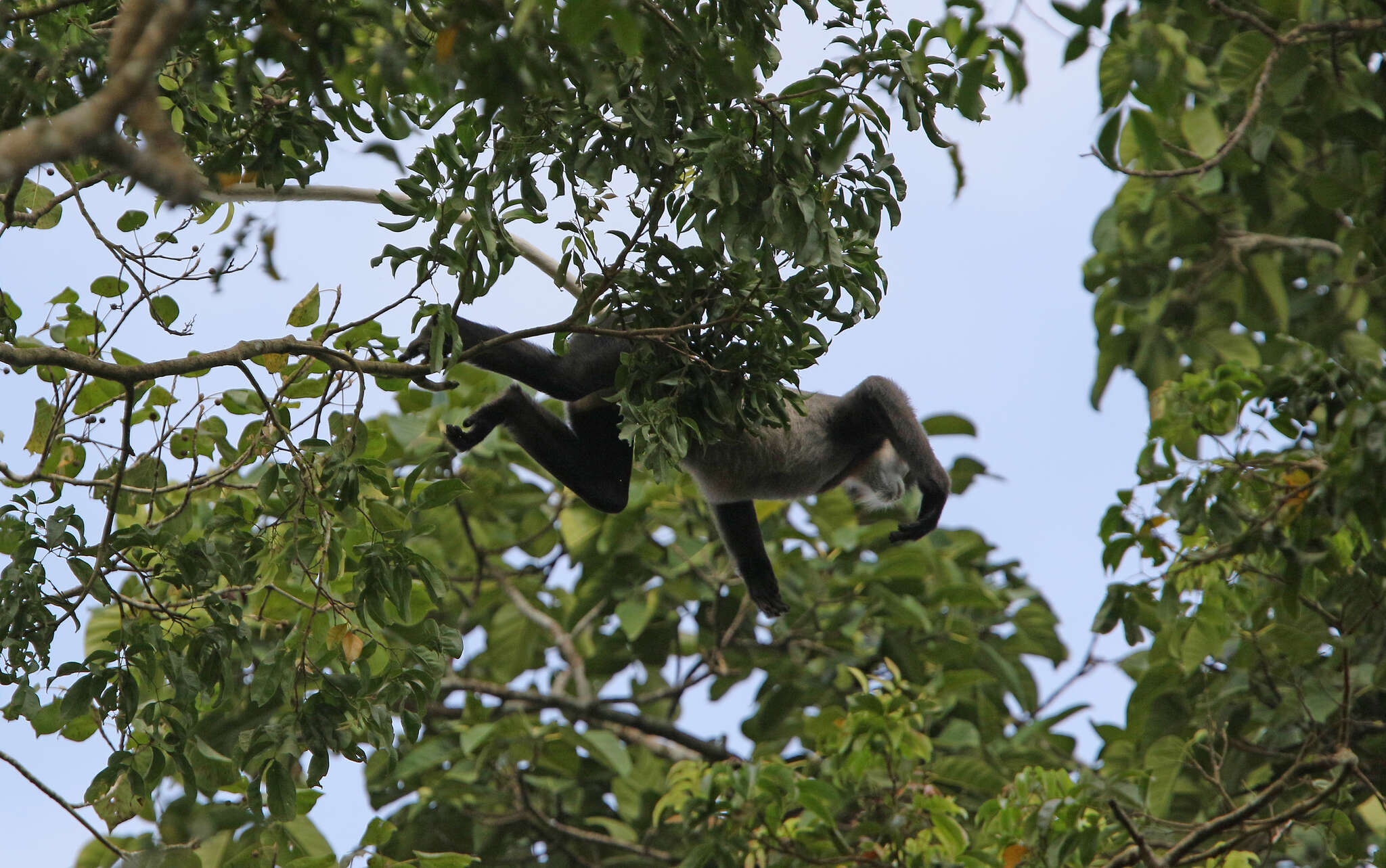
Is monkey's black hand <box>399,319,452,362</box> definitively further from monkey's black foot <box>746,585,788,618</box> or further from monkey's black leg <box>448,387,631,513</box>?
monkey's black foot <box>746,585,788,618</box>

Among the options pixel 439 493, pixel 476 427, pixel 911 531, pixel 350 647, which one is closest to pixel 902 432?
pixel 911 531

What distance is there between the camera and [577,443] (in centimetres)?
595

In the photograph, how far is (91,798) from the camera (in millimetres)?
4207

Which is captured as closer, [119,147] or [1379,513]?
[119,147]

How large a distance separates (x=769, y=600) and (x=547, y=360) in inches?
82.2

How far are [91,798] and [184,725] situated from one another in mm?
369

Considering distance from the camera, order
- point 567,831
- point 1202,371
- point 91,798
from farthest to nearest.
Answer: point 567,831 < point 1202,371 < point 91,798

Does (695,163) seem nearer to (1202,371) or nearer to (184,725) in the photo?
(1202,371)

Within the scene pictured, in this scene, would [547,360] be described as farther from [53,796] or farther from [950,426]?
[950,426]

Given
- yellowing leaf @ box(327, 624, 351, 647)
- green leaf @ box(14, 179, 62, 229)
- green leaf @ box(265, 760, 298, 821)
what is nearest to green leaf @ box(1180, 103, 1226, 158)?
yellowing leaf @ box(327, 624, 351, 647)

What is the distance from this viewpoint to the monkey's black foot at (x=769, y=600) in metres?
6.44

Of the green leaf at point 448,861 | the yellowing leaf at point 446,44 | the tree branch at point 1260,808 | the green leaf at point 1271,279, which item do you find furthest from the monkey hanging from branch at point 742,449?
the yellowing leaf at point 446,44

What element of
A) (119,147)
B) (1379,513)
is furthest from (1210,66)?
(119,147)

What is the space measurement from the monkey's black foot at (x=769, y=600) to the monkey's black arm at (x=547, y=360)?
1710mm
